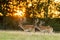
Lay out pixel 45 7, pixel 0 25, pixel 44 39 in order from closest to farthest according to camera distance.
Result: pixel 44 39 < pixel 0 25 < pixel 45 7

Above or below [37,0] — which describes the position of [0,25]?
below

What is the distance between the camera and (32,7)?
12.3 m

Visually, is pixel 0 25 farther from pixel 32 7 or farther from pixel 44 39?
pixel 44 39

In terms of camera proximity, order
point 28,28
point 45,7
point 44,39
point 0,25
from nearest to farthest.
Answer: point 44,39, point 28,28, point 0,25, point 45,7

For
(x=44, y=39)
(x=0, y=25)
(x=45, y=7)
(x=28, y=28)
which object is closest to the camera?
(x=44, y=39)

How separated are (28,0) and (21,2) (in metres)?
0.39

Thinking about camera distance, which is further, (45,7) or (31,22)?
(45,7)

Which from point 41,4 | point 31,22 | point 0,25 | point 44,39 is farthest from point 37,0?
point 44,39

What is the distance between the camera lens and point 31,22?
11180 mm

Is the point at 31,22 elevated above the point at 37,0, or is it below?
below

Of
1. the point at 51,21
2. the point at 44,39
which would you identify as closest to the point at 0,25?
the point at 51,21

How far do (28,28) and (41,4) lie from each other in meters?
3.37

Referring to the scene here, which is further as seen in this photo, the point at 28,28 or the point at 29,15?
the point at 29,15

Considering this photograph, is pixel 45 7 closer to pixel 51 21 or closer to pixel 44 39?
pixel 51 21
